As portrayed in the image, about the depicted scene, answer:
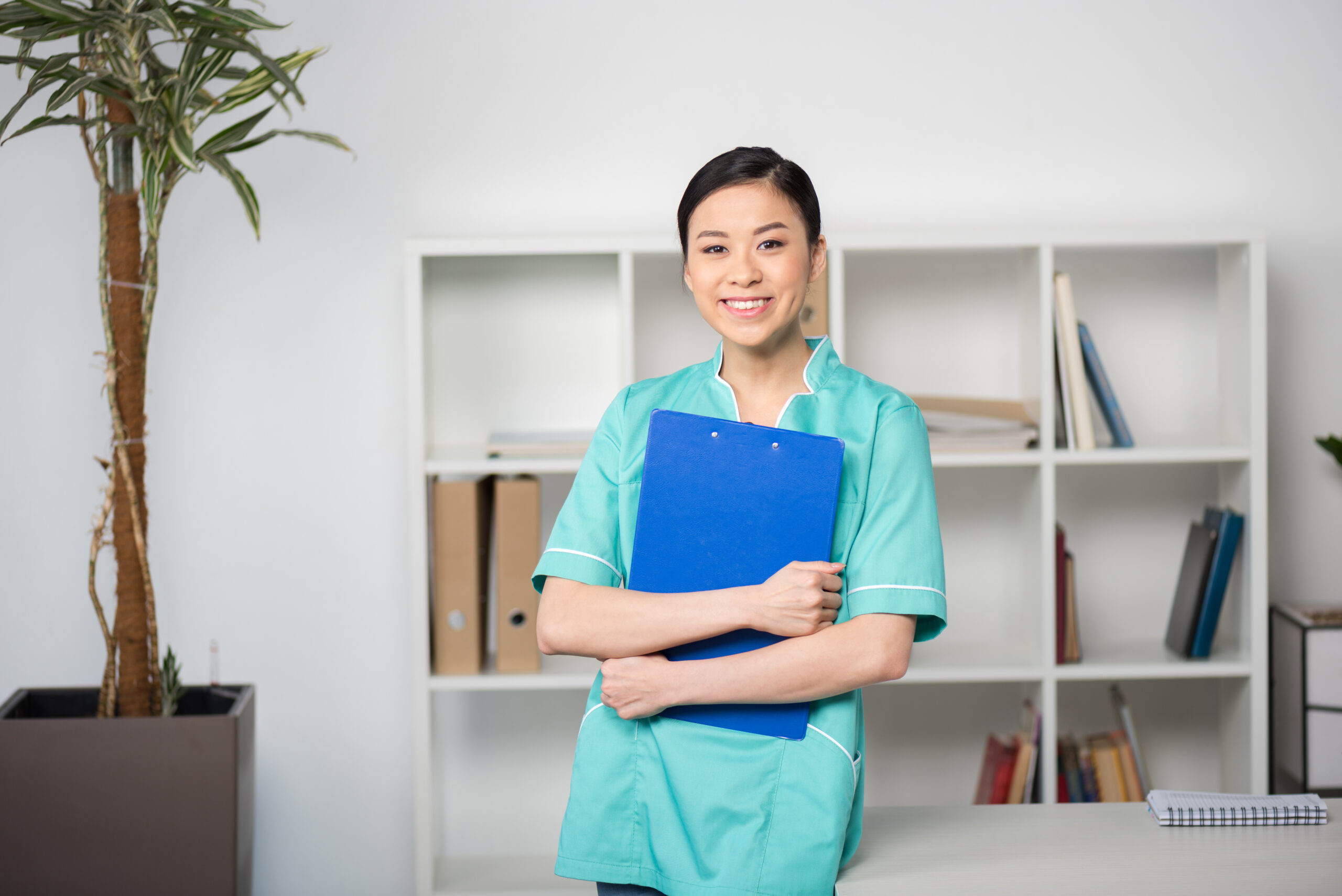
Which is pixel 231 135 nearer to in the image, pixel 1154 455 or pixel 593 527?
pixel 593 527

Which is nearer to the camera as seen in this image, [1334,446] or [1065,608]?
[1065,608]

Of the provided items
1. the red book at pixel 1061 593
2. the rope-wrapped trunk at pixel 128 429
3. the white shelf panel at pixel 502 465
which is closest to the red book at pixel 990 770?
the red book at pixel 1061 593

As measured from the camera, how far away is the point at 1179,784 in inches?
103

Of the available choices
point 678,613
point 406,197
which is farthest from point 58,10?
point 678,613

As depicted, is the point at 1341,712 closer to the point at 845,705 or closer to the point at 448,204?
the point at 845,705

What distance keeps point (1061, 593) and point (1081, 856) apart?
1.14 metres

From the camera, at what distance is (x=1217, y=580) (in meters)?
2.33

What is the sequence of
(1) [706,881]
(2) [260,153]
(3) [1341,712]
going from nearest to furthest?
(1) [706,881], (3) [1341,712], (2) [260,153]

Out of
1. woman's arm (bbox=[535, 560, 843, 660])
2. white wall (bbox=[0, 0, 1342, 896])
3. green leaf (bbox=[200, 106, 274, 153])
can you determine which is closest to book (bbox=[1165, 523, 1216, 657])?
white wall (bbox=[0, 0, 1342, 896])

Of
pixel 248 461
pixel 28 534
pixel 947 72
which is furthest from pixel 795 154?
pixel 28 534

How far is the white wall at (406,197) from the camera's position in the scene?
248 cm

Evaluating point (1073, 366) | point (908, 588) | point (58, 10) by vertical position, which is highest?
point (58, 10)

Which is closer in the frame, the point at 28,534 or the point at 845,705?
the point at 845,705

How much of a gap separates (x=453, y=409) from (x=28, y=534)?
3.39ft
